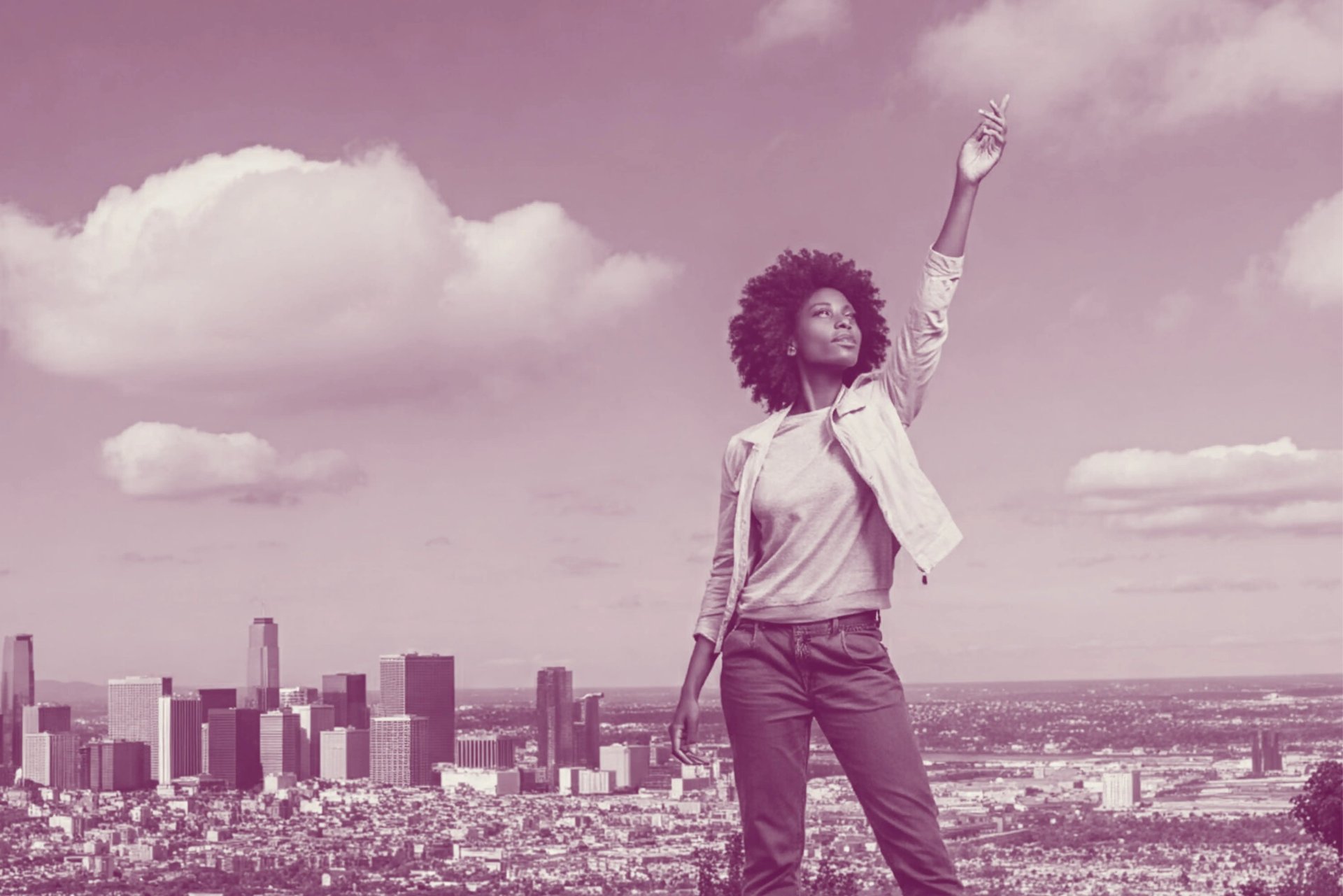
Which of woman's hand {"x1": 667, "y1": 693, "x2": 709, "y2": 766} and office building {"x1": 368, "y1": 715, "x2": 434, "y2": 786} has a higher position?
woman's hand {"x1": 667, "y1": 693, "x2": 709, "y2": 766}

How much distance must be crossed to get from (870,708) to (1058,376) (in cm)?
1333

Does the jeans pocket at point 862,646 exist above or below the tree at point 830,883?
above

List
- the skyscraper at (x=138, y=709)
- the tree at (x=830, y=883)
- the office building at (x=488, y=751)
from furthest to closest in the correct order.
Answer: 1. the skyscraper at (x=138, y=709)
2. the office building at (x=488, y=751)
3. the tree at (x=830, y=883)

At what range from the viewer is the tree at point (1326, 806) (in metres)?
8.63

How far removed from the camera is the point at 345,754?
786 inches

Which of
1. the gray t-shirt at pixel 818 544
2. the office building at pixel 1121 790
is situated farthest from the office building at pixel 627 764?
the gray t-shirt at pixel 818 544

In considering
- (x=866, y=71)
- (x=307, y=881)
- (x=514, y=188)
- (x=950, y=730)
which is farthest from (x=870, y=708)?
(x=307, y=881)

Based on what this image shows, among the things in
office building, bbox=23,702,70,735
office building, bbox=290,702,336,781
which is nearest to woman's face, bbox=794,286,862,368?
office building, bbox=23,702,70,735

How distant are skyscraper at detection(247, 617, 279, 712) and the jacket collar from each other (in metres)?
17.2

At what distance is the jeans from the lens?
2160mm

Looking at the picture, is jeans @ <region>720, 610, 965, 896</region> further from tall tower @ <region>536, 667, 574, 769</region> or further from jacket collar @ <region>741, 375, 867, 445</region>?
tall tower @ <region>536, 667, 574, 769</region>

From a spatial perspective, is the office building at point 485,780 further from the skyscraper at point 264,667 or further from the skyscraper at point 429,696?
the skyscraper at point 264,667

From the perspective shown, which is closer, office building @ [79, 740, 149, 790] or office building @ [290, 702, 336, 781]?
office building @ [79, 740, 149, 790]

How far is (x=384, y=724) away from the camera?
20.2 meters
